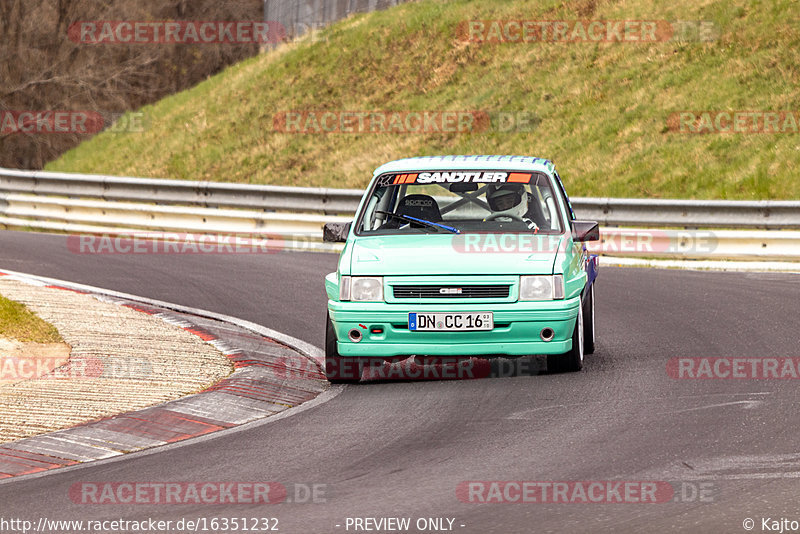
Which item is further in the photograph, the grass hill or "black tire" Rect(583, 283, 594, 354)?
Answer: the grass hill

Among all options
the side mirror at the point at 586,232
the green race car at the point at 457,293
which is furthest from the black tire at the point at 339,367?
the side mirror at the point at 586,232

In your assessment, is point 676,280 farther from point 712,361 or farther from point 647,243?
point 712,361

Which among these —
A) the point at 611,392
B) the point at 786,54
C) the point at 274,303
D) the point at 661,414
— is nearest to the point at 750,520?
the point at 661,414

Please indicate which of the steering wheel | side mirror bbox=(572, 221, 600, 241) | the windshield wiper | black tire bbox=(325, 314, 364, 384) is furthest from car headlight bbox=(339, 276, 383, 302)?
side mirror bbox=(572, 221, 600, 241)

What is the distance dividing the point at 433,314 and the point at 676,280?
6.90 metres

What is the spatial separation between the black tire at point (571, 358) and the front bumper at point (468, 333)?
0.87 ft

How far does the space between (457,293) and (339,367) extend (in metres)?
1.13

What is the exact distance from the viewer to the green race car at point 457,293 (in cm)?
856

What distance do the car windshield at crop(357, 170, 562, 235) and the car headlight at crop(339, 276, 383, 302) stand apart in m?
0.82

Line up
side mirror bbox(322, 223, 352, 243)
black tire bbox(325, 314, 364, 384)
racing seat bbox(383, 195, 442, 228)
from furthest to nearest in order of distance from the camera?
1. racing seat bbox(383, 195, 442, 228)
2. side mirror bbox(322, 223, 352, 243)
3. black tire bbox(325, 314, 364, 384)

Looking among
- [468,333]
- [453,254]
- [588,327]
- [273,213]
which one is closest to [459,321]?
[468,333]

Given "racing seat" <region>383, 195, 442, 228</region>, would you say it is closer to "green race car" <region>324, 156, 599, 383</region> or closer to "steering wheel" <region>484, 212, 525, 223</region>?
"green race car" <region>324, 156, 599, 383</region>

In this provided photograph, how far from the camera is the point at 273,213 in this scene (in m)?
19.5

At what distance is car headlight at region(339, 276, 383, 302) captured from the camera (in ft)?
28.6
